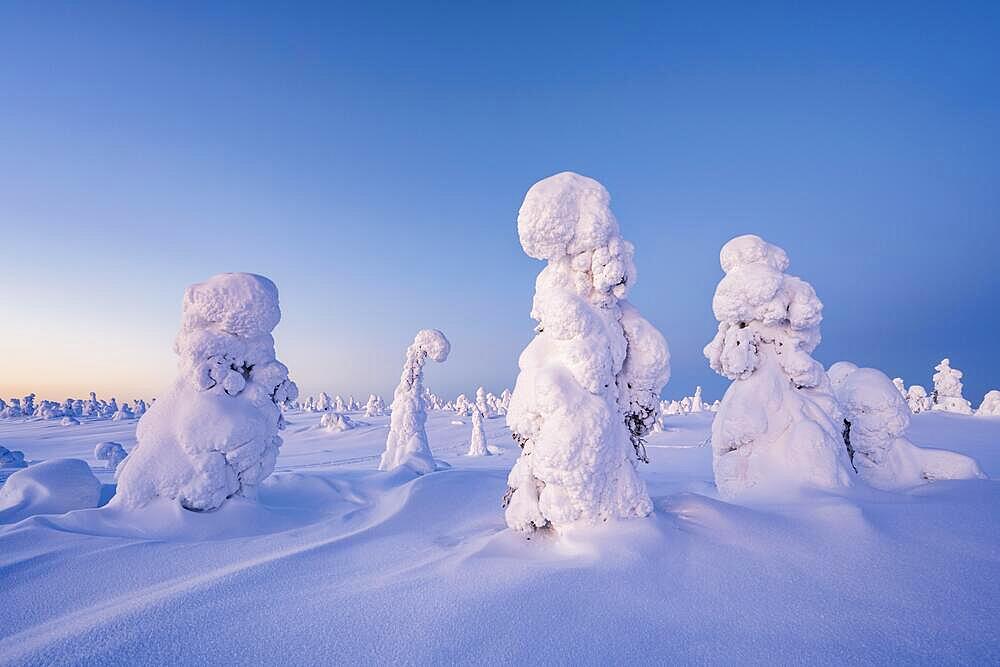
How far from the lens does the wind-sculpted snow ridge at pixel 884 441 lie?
7137 millimetres

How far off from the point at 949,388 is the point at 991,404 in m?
2.29

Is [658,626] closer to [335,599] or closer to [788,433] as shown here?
[335,599]

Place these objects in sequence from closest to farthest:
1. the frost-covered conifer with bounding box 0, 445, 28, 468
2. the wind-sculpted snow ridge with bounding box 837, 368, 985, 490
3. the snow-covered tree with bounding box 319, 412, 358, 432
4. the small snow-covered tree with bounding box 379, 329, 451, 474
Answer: the wind-sculpted snow ridge with bounding box 837, 368, 985, 490
the frost-covered conifer with bounding box 0, 445, 28, 468
the small snow-covered tree with bounding box 379, 329, 451, 474
the snow-covered tree with bounding box 319, 412, 358, 432

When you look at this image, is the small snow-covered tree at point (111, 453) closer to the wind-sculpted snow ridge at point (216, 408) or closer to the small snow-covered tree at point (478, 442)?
the wind-sculpted snow ridge at point (216, 408)

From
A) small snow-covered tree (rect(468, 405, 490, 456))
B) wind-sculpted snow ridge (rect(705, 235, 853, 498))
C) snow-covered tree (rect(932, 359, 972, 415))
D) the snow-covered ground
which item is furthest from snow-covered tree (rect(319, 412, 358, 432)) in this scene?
Result: snow-covered tree (rect(932, 359, 972, 415))

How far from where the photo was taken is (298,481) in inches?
367

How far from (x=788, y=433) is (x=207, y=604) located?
7393 millimetres

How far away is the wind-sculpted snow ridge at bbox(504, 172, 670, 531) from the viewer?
452cm

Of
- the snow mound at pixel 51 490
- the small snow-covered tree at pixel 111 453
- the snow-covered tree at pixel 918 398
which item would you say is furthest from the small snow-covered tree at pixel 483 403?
the snow mound at pixel 51 490

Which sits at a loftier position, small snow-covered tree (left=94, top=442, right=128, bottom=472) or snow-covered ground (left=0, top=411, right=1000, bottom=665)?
snow-covered ground (left=0, top=411, right=1000, bottom=665)

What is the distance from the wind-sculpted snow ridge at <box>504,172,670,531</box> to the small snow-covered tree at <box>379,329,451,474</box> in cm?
1228

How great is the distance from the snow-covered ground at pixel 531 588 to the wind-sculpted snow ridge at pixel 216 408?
A: 482 mm

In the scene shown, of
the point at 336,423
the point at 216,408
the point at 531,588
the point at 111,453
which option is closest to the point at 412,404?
the point at 216,408

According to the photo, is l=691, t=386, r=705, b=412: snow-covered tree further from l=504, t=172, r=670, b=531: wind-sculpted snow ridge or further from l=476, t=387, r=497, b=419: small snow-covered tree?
l=504, t=172, r=670, b=531: wind-sculpted snow ridge
